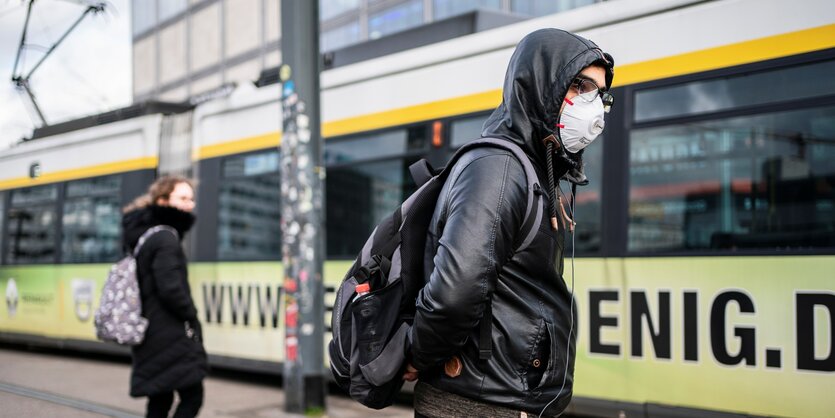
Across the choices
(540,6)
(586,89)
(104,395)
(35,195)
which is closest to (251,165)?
(104,395)

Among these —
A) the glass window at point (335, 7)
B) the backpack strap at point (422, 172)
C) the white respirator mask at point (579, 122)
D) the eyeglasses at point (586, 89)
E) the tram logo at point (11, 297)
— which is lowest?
the tram logo at point (11, 297)

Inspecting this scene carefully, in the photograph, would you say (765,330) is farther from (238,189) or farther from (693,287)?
(238,189)

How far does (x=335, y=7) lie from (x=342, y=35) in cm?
126

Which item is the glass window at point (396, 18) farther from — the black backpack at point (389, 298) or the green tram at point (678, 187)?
the black backpack at point (389, 298)

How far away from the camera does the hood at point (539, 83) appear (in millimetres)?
2156

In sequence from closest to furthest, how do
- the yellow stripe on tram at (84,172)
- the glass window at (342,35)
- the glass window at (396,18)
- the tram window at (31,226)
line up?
1. the yellow stripe on tram at (84,172)
2. the tram window at (31,226)
3. the glass window at (396,18)
4. the glass window at (342,35)

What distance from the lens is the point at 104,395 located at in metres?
7.77

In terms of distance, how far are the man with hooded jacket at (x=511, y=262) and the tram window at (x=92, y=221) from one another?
8.59 meters

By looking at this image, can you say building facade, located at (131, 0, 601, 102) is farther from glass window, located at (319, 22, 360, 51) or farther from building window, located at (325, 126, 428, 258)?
building window, located at (325, 126, 428, 258)

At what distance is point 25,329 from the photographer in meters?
11.5

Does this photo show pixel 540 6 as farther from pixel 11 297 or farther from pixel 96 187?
pixel 11 297

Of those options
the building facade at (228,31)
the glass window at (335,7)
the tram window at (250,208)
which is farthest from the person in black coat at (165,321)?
the glass window at (335,7)

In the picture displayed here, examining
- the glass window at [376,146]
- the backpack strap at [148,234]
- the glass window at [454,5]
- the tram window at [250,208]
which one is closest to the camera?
the backpack strap at [148,234]

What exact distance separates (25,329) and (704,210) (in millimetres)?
9756
